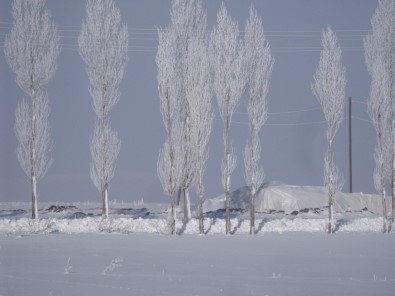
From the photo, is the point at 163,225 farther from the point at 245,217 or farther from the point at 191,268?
the point at 191,268

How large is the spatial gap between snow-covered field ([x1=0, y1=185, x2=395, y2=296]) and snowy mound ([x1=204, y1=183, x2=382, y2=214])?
594 cm

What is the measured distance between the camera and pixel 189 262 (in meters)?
12.8

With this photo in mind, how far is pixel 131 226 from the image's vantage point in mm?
24828

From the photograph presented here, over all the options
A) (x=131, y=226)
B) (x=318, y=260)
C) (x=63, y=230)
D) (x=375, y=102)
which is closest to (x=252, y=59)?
(x=375, y=102)

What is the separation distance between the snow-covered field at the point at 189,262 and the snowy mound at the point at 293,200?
5.94 m

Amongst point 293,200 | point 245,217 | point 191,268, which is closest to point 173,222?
point 245,217

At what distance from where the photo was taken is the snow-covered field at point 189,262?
9031 mm

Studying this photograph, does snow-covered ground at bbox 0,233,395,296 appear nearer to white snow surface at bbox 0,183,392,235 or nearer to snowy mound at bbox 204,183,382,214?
white snow surface at bbox 0,183,392,235

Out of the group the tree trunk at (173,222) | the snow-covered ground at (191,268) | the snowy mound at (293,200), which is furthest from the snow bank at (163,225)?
the snow-covered ground at (191,268)

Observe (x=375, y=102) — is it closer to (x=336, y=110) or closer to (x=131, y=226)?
(x=336, y=110)

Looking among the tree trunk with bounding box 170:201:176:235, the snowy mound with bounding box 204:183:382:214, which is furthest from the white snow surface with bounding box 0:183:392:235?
the tree trunk with bounding box 170:201:176:235

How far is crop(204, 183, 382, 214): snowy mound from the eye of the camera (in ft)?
108

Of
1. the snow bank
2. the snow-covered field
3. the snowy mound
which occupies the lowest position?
the snowy mound

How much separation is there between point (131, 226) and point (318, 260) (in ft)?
40.6
